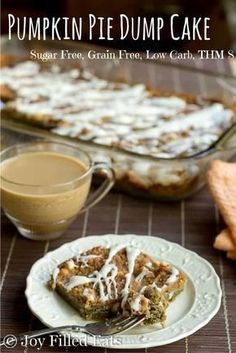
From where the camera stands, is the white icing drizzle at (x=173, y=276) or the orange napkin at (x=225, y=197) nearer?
the white icing drizzle at (x=173, y=276)

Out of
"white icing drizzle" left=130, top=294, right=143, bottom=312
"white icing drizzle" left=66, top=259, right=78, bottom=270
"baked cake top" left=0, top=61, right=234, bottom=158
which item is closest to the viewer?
"white icing drizzle" left=130, top=294, right=143, bottom=312

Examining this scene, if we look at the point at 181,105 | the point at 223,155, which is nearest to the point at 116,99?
the point at 181,105

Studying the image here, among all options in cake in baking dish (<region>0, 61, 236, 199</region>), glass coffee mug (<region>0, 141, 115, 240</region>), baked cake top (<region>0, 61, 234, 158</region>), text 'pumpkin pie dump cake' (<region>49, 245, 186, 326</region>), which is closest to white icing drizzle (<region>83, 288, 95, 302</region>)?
text 'pumpkin pie dump cake' (<region>49, 245, 186, 326</region>)

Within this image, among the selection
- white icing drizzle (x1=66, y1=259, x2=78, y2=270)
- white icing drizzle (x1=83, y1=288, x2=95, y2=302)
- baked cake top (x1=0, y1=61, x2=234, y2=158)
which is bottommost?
baked cake top (x1=0, y1=61, x2=234, y2=158)

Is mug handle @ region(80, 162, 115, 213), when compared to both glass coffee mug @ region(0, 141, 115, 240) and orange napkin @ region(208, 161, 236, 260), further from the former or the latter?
orange napkin @ region(208, 161, 236, 260)

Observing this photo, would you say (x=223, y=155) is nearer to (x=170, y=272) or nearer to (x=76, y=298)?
(x=170, y=272)

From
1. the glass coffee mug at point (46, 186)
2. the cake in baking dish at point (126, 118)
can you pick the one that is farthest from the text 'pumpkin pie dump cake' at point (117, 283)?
the cake in baking dish at point (126, 118)

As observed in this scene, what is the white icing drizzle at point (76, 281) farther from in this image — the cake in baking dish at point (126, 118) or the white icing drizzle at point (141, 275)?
the cake in baking dish at point (126, 118)

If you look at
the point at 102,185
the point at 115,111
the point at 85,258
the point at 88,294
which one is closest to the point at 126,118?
the point at 115,111
